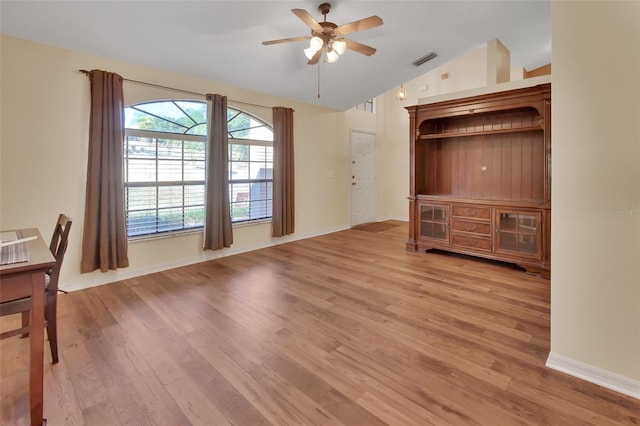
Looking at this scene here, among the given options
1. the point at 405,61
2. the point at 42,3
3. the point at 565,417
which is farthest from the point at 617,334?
the point at 42,3

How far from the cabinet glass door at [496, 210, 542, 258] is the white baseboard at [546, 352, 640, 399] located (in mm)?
2140

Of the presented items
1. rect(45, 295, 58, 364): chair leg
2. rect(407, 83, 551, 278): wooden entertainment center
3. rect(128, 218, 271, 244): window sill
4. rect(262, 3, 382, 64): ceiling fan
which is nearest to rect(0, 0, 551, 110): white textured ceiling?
rect(262, 3, 382, 64): ceiling fan

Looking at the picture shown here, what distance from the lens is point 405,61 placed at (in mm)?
4453

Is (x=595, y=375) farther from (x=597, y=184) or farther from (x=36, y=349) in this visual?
(x=36, y=349)

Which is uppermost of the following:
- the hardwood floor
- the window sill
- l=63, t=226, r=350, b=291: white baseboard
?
the window sill

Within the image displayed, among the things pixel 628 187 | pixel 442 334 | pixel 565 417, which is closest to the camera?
pixel 565 417

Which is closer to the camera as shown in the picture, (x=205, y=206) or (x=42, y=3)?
(x=42, y=3)

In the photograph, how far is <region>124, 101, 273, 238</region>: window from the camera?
369cm

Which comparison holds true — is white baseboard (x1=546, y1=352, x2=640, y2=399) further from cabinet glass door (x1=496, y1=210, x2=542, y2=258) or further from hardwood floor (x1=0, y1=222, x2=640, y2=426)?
cabinet glass door (x1=496, y1=210, x2=542, y2=258)

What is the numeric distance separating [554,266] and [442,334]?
0.88 metres

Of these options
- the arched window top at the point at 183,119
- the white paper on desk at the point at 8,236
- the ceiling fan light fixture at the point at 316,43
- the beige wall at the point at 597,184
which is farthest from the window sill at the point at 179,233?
Answer: the beige wall at the point at 597,184

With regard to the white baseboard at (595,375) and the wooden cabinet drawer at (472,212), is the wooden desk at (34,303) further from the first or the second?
the wooden cabinet drawer at (472,212)

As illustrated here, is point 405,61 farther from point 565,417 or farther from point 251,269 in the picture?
point 565,417

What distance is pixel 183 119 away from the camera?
4.06m
